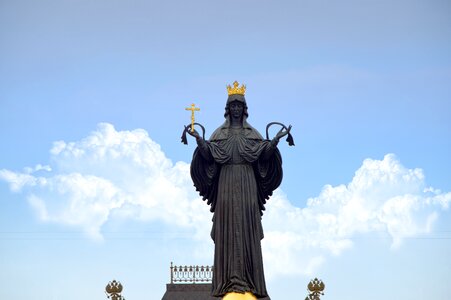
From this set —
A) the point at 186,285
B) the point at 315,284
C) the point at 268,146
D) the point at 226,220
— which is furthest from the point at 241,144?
the point at 186,285

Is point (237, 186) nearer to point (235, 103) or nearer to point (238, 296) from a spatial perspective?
point (235, 103)

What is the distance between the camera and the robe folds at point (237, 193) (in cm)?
2247

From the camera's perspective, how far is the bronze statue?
73.8ft

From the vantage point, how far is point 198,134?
23.0 m

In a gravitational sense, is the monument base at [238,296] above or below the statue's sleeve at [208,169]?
below

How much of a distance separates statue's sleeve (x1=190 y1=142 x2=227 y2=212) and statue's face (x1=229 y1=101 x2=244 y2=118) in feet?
3.72

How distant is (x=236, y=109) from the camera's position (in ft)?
78.8

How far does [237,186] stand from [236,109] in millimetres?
2388

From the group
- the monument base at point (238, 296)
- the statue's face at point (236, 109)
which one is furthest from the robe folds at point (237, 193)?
the statue's face at point (236, 109)

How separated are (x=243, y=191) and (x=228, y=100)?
2.79 m

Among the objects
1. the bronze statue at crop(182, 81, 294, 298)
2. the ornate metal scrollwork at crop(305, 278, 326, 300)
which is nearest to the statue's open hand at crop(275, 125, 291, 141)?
the bronze statue at crop(182, 81, 294, 298)

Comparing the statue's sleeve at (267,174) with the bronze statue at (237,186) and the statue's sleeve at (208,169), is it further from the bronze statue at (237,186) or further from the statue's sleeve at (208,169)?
the statue's sleeve at (208,169)

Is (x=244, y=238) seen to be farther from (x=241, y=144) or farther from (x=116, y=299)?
(x=116, y=299)

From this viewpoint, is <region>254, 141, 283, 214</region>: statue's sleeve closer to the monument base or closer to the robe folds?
the robe folds
